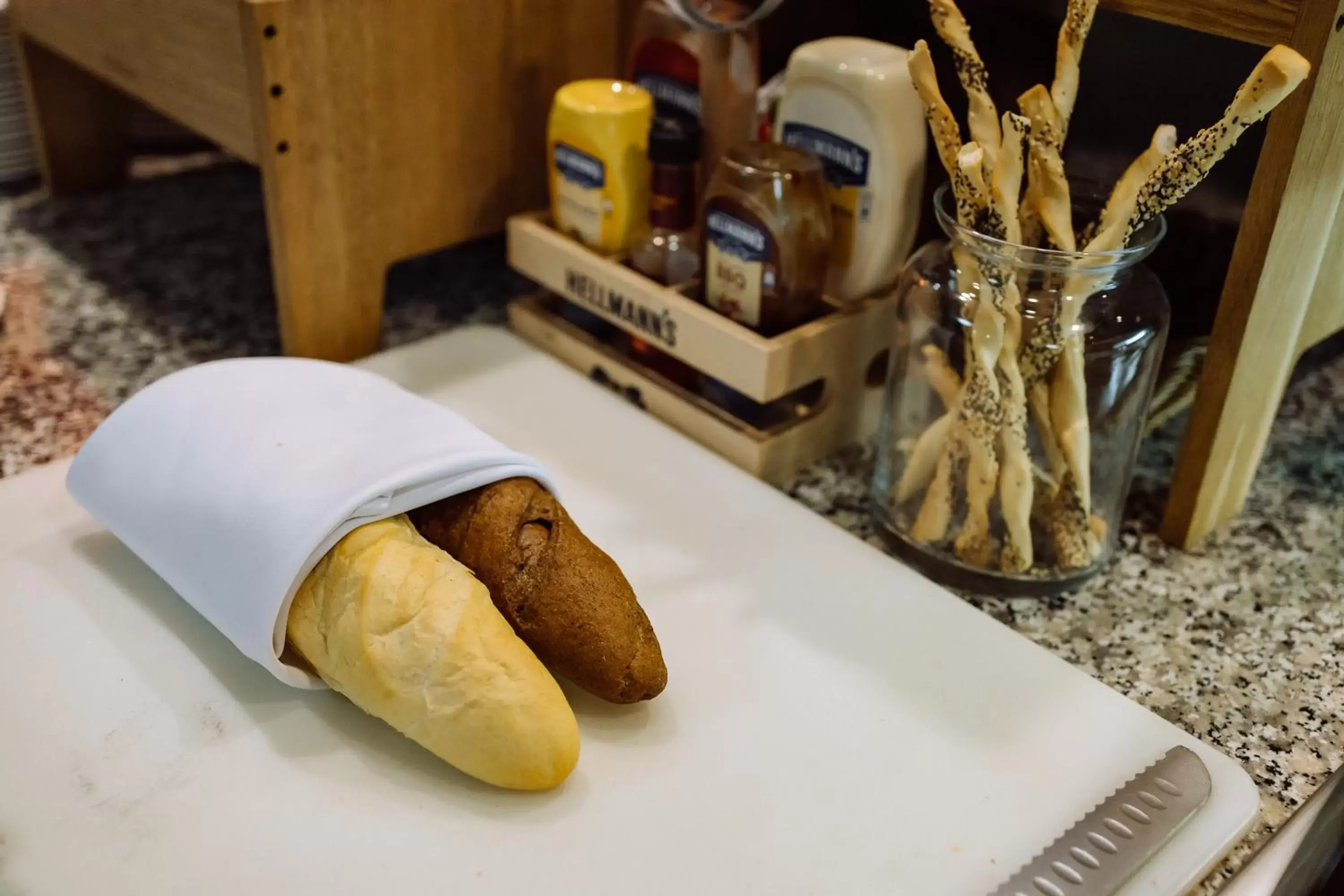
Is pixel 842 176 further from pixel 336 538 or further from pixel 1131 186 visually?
pixel 336 538

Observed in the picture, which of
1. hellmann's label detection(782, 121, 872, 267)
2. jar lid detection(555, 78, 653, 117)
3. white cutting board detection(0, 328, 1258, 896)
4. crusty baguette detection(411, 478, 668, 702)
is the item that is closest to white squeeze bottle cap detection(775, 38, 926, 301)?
hellmann's label detection(782, 121, 872, 267)

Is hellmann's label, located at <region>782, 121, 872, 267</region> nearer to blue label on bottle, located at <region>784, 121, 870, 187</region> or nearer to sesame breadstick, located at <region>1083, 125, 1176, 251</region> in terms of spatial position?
blue label on bottle, located at <region>784, 121, 870, 187</region>

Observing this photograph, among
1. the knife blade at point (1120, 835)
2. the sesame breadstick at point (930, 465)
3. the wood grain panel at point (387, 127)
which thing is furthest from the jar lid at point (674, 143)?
the knife blade at point (1120, 835)

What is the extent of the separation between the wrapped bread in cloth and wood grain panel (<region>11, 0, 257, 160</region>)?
0.78 ft

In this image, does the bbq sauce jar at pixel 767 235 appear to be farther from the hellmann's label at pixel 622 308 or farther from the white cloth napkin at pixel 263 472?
the white cloth napkin at pixel 263 472

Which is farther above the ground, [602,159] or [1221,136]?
[1221,136]

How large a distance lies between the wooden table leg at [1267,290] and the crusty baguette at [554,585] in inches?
14.6

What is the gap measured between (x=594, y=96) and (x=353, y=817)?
0.54m

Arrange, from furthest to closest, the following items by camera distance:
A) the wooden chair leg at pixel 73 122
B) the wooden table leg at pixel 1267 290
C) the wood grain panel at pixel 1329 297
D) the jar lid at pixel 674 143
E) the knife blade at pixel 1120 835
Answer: the wooden chair leg at pixel 73 122 < the jar lid at pixel 674 143 < the wood grain panel at pixel 1329 297 < the wooden table leg at pixel 1267 290 < the knife blade at pixel 1120 835

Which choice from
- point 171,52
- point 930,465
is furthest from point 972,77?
point 171,52

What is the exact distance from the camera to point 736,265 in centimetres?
79

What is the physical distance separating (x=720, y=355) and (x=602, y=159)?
183mm

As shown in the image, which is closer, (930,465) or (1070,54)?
(1070,54)

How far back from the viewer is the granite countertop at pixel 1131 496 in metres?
0.66
